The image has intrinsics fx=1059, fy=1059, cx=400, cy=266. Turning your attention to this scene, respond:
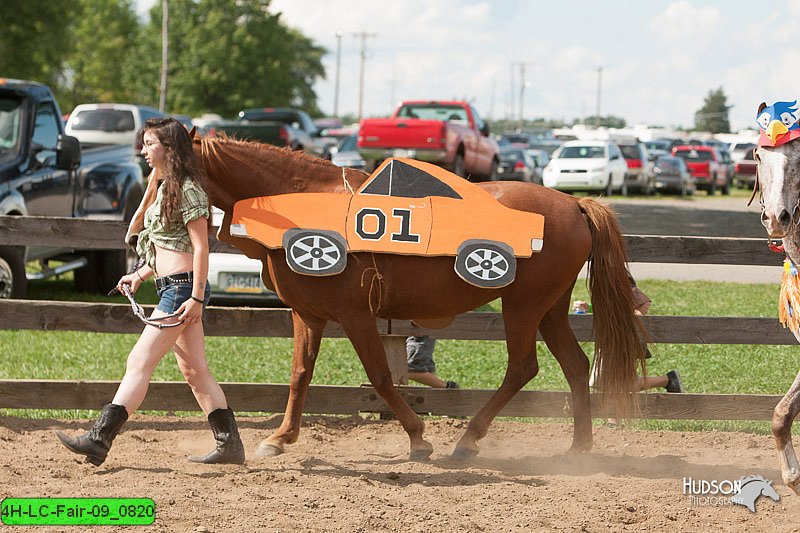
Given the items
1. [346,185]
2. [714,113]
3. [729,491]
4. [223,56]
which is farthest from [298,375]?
[714,113]

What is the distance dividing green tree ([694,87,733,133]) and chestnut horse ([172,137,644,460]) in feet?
342

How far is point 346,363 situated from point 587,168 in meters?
25.6

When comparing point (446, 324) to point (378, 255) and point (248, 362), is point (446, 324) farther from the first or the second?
point (248, 362)

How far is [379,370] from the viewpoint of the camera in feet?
19.8

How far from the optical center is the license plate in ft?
35.7

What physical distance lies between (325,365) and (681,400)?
11.2 ft

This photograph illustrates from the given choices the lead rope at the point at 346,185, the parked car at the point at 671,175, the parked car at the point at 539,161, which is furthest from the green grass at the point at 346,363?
the parked car at the point at 539,161

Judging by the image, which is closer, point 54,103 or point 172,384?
point 172,384

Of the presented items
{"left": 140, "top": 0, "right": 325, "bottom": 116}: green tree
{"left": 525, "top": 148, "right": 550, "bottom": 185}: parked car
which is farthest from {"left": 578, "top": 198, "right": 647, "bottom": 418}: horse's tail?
{"left": 140, "top": 0, "right": 325, "bottom": 116}: green tree

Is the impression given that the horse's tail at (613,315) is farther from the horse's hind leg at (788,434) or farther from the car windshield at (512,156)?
the car windshield at (512,156)

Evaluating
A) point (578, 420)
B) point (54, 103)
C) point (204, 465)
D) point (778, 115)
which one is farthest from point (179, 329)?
point (54, 103)

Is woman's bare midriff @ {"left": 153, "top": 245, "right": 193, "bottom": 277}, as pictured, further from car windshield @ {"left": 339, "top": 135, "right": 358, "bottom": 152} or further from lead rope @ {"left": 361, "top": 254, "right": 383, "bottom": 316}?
car windshield @ {"left": 339, "top": 135, "right": 358, "bottom": 152}

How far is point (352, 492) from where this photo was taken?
17.5 feet

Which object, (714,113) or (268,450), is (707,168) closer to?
(268,450)
